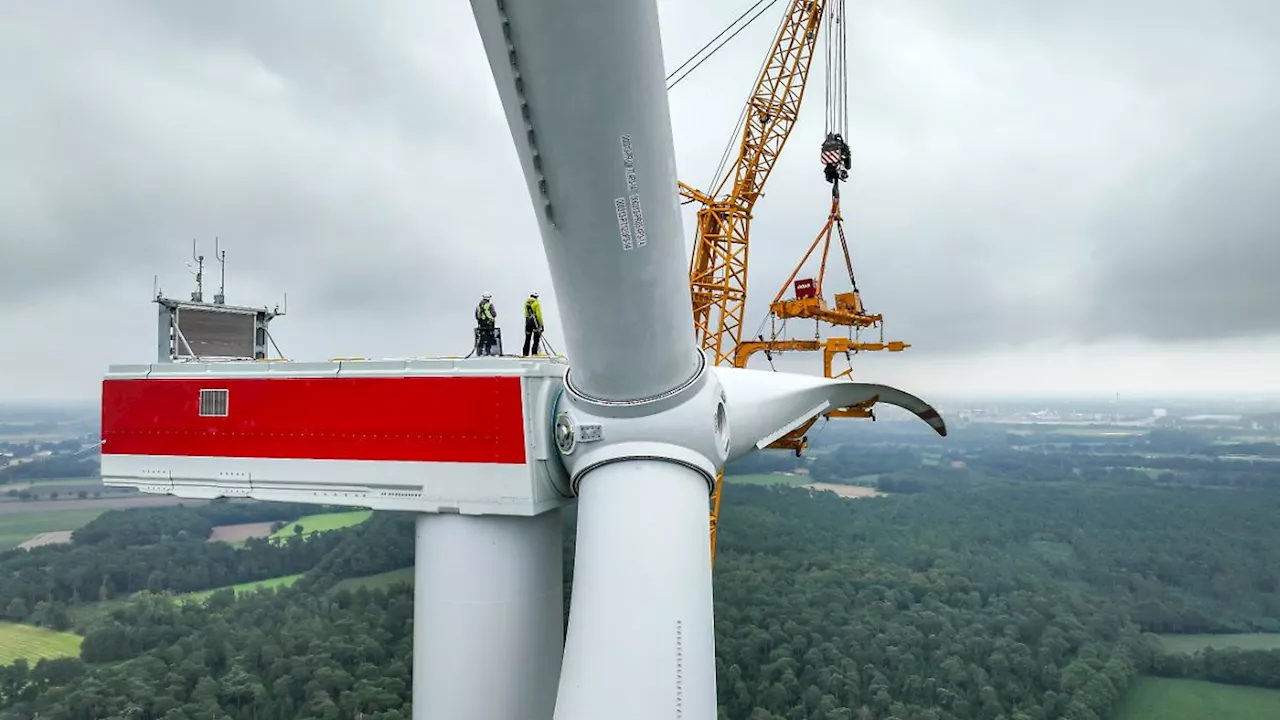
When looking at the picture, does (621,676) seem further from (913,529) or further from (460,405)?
(913,529)

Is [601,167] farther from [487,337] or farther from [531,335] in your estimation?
[487,337]

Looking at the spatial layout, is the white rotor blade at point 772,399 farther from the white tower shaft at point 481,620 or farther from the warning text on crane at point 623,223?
the warning text on crane at point 623,223

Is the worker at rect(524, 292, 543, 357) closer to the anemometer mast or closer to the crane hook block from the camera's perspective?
the anemometer mast

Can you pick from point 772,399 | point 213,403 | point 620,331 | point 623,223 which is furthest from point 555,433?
point 213,403

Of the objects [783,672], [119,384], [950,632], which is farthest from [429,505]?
[950,632]

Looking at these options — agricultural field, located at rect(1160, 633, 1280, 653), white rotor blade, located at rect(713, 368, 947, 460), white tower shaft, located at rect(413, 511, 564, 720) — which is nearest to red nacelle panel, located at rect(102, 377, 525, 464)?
white tower shaft, located at rect(413, 511, 564, 720)

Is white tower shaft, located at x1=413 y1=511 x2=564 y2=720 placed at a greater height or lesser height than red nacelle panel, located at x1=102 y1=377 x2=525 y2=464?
lesser

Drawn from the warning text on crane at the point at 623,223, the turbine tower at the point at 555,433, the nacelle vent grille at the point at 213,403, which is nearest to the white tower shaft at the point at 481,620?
the turbine tower at the point at 555,433
